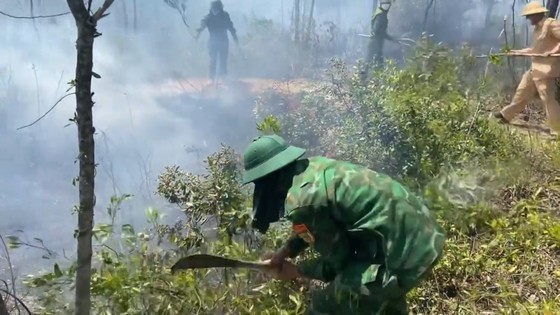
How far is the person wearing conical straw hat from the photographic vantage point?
21.6ft

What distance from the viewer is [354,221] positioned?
262 cm

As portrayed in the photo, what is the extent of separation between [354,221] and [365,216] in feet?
0.17

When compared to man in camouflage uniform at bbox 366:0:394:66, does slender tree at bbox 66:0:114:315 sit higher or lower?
lower

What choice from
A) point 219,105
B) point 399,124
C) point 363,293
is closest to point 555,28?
point 399,124

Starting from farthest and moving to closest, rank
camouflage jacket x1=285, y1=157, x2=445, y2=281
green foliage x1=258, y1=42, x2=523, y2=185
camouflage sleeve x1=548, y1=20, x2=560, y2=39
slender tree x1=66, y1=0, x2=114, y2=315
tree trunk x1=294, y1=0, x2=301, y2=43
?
tree trunk x1=294, y1=0, x2=301, y2=43 < camouflage sleeve x1=548, y1=20, x2=560, y2=39 < green foliage x1=258, y1=42, x2=523, y2=185 < camouflage jacket x1=285, y1=157, x2=445, y2=281 < slender tree x1=66, y1=0, x2=114, y2=315

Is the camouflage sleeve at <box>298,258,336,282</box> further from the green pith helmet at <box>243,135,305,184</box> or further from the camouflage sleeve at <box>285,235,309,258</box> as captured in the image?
the green pith helmet at <box>243,135,305,184</box>

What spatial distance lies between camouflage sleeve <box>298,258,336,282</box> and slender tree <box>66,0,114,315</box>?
0.98 metres

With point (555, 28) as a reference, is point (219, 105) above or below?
below

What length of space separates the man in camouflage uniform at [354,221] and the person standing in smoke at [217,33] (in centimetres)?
589

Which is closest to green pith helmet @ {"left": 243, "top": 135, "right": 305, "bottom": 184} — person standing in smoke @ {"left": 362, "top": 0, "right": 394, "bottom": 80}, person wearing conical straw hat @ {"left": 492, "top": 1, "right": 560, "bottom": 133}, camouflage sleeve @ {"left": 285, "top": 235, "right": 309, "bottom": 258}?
camouflage sleeve @ {"left": 285, "top": 235, "right": 309, "bottom": 258}

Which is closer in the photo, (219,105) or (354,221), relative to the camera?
(354,221)

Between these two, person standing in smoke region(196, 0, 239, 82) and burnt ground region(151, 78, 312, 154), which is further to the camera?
person standing in smoke region(196, 0, 239, 82)

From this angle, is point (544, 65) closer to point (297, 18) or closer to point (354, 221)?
point (297, 18)

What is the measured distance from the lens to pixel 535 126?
701 cm
